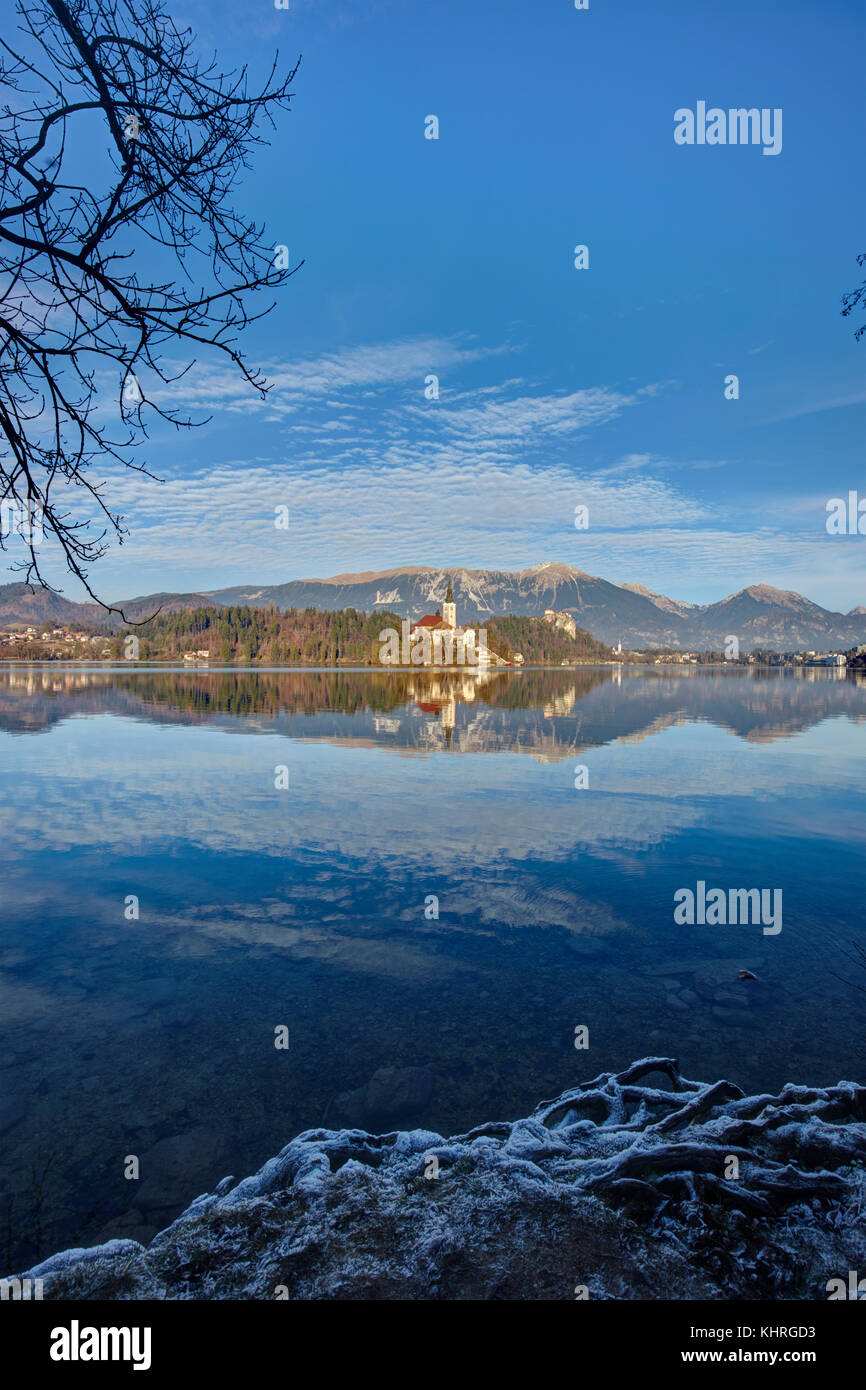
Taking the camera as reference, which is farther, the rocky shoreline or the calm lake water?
the calm lake water

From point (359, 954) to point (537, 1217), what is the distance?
4735 millimetres

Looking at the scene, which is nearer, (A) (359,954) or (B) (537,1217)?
(B) (537,1217)

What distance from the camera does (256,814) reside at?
1558cm

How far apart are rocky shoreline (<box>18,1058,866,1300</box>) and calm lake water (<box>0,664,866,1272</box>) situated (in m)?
0.49

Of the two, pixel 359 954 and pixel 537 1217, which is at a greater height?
pixel 537 1217

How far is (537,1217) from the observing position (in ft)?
13.1

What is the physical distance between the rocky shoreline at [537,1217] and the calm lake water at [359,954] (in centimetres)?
49

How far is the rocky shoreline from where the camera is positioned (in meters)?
3.51

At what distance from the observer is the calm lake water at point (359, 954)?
17.5 feet

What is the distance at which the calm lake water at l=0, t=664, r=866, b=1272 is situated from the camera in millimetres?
5320
